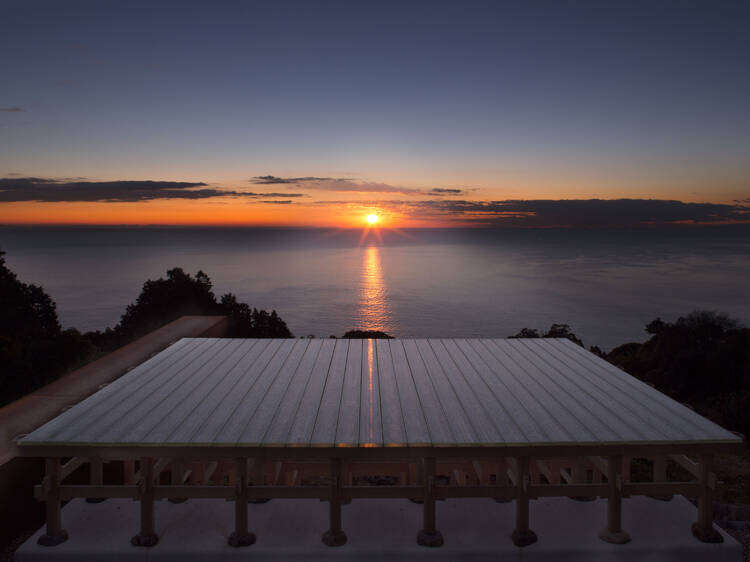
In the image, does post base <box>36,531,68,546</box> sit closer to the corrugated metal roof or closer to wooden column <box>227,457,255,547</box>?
the corrugated metal roof

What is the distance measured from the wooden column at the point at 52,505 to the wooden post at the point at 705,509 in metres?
6.52

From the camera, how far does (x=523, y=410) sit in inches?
209

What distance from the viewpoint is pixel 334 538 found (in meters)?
4.88

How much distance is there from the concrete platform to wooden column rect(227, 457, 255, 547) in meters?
0.09

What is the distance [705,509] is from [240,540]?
4.93 meters

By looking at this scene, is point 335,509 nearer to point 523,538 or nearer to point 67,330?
point 523,538

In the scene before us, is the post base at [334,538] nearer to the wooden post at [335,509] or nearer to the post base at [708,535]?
the wooden post at [335,509]

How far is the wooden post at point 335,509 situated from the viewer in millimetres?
4660

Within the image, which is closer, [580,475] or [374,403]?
[374,403]

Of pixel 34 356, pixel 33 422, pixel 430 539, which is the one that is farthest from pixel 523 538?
pixel 34 356

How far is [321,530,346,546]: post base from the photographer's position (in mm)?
4859

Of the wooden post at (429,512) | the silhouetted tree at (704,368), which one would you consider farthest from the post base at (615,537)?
the silhouetted tree at (704,368)

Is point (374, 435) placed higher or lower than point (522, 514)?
higher

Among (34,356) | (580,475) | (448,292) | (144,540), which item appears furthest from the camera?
(448,292)
